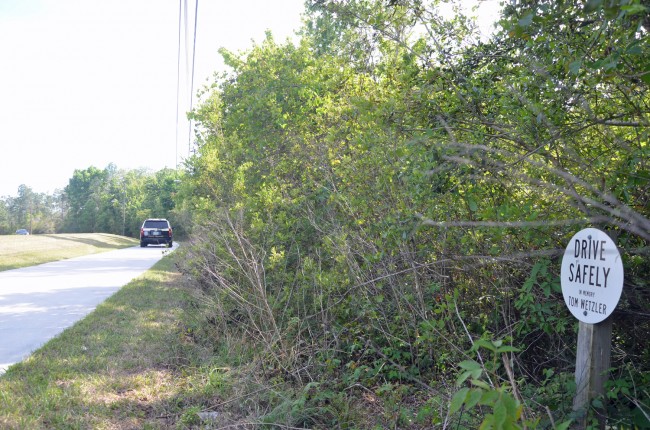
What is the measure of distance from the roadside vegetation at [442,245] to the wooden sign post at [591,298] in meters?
0.13

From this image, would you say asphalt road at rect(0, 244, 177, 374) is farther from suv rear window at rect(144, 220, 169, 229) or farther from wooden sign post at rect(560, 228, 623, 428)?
suv rear window at rect(144, 220, 169, 229)

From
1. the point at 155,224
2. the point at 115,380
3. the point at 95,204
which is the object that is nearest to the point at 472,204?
the point at 115,380

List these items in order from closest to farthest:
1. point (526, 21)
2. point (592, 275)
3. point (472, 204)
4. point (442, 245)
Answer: point (526, 21) → point (592, 275) → point (472, 204) → point (442, 245)

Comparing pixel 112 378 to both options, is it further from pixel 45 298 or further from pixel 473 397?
pixel 45 298

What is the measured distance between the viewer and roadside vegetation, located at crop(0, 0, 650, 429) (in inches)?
164

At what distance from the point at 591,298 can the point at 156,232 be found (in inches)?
1541

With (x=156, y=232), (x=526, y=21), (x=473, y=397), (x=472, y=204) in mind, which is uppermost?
(x=526, y=21)

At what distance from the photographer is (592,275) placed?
12.0 feet

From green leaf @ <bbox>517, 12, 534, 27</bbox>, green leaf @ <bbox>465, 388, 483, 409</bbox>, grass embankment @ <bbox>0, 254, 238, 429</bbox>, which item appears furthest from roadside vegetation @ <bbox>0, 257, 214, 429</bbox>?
green leaf @ <bbox>517, 12, 534, 27</bbox>

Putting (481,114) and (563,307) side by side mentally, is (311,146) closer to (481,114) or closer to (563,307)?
(481,114)

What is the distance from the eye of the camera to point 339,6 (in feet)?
21.1

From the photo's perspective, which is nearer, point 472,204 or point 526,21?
point 526,21

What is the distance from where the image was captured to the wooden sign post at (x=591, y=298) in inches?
138

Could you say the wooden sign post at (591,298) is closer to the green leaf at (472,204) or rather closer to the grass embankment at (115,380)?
the green leaf at (472,204)
